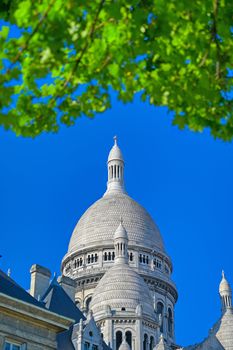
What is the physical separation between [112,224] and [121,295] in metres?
25.5

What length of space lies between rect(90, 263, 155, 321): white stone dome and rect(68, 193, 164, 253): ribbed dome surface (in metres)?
18.0

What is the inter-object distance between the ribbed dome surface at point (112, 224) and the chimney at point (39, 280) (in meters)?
59.3

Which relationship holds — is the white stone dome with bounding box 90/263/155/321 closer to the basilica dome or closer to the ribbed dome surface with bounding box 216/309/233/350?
the basilica dome

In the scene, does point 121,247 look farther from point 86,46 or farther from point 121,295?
point 86,46

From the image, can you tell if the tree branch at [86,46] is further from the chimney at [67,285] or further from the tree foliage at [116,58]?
the chimney at [67,285]

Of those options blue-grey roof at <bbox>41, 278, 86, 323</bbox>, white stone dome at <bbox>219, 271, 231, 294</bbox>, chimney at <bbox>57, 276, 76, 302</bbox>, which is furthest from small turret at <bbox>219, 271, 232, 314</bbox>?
blue-grey roof at <bbox>41, 278, 86, 323</bbox>

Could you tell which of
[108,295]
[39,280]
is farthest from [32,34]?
[108,295]

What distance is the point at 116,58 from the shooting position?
920 cm

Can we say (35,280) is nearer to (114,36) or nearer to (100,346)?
(100,346)

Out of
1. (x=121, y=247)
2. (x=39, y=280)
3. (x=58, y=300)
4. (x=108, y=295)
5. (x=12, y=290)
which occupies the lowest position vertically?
(x=12, y=290)

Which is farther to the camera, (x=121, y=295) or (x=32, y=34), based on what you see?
(x=121, y=295)

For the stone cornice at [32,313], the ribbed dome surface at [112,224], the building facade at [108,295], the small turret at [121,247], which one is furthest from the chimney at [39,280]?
the ribbed dome surface at [112,224]

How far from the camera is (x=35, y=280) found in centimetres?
3994

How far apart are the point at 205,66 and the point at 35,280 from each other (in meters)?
31.3
